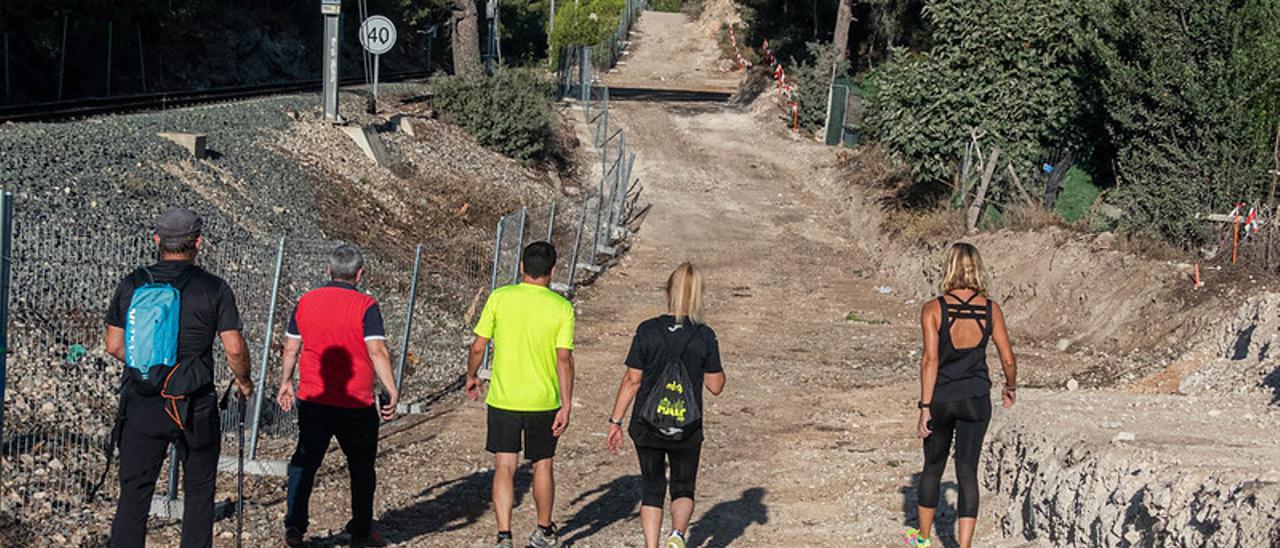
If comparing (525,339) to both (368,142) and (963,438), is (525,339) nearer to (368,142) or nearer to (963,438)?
(963,438)

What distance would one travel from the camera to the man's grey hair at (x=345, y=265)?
809 centimetres

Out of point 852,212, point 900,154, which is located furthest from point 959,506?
point 852,212

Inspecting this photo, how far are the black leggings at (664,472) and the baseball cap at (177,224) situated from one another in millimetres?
2596

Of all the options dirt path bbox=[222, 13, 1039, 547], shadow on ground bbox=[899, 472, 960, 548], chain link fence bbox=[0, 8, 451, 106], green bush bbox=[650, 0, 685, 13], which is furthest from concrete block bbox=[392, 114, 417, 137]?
green bush bbox=[650, 0, 685, 13]

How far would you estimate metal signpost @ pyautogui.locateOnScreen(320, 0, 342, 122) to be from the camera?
88.2ft

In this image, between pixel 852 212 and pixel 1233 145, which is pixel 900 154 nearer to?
pixel 852 212

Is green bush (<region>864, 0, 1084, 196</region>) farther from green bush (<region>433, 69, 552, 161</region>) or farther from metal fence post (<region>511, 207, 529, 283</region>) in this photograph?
green bush (<region>433, 69, 552, 161</region>)

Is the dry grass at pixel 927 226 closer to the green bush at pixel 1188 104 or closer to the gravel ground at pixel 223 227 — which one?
the green bush at pixel 1188 104

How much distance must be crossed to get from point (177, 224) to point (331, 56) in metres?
20.5

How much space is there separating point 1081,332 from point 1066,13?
6976 millimetres

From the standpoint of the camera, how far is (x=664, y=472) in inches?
319

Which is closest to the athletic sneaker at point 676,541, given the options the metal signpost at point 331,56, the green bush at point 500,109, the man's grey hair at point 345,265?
the man's grey hair at point 345,265

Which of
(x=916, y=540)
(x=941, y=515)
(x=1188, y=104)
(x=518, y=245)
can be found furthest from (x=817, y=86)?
(x=916, y=540)

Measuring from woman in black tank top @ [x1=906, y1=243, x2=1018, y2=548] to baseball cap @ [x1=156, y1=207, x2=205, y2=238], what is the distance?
3802 mm
